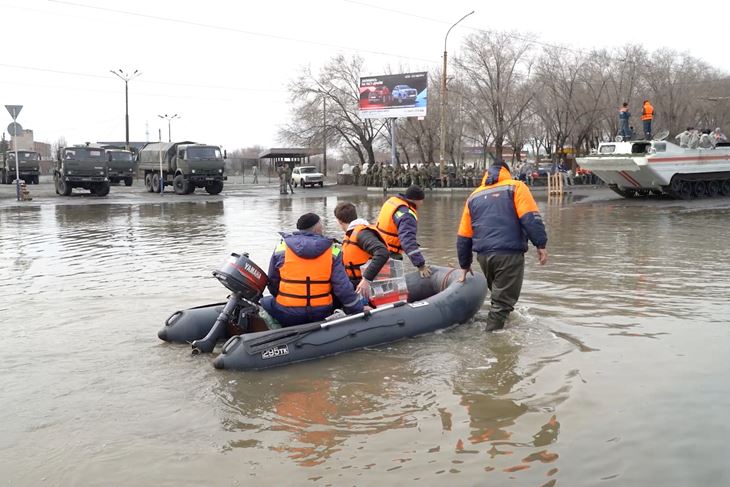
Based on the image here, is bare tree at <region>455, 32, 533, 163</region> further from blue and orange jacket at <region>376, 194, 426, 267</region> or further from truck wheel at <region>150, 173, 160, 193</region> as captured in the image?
blue and orange jacket at <region>376, 194, 426, 267</region>

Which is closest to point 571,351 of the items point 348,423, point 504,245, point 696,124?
point 504,245

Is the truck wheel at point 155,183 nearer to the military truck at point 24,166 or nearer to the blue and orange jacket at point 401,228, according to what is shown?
the military truck at point 24,166

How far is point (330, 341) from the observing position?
6285 mm

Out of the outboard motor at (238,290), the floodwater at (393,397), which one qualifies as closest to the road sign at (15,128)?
the floodwater at (393,397)

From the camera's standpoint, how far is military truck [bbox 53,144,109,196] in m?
31.0

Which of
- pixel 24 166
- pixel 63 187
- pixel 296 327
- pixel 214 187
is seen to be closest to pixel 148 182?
pixel 214 187

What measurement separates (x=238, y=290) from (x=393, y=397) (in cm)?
179

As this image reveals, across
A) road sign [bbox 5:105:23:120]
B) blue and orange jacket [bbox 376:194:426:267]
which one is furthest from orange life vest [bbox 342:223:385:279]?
road sign [bbox 5:105:23:120]

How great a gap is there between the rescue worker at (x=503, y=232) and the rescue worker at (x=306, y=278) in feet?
4.65

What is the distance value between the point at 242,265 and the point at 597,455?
11.0 feet

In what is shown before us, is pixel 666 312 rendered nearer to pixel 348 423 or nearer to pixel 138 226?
pixel 348 423

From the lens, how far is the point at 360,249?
7.13m

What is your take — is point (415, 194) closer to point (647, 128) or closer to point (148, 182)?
point (647, 128)

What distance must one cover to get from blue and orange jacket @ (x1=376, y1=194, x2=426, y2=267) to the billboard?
32881 mm
